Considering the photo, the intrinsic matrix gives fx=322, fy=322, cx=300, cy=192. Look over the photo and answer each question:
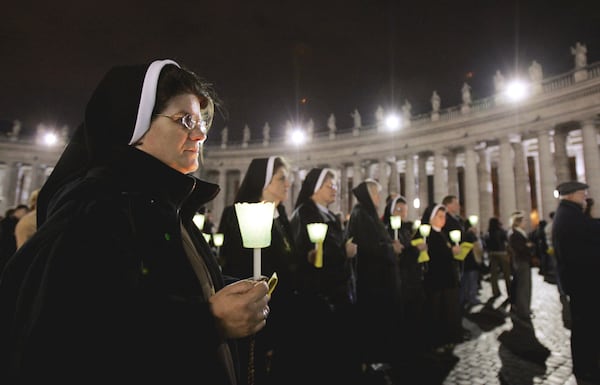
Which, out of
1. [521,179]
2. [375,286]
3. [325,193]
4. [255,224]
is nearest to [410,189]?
[521,179]

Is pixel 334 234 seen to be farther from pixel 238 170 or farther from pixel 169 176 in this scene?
pixel 238 170

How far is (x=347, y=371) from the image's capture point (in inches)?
218

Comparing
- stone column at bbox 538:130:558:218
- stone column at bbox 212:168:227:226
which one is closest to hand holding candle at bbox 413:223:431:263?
stone column at bbox 538:130:558:218

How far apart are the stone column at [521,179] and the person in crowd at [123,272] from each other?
34.5 meters

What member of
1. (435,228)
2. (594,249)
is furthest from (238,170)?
(594,249)

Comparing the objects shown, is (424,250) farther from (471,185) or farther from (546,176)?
(471,185)

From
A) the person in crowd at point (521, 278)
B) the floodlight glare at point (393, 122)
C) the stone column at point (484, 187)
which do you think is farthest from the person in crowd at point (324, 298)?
the floodlight glare at point (393, 122)

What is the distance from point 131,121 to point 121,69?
1.20 ft

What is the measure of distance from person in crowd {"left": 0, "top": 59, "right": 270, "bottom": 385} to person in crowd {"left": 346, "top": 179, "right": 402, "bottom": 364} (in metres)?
5.63

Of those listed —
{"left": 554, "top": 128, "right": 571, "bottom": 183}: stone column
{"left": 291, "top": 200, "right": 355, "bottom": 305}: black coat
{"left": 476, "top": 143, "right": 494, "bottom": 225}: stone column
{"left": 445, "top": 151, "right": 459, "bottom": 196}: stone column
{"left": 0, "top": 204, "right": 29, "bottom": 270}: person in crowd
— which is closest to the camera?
{"left": 291, "top": 200, "right": 355, "bottom": 305}: black coat

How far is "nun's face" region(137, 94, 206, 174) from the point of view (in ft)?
6.24

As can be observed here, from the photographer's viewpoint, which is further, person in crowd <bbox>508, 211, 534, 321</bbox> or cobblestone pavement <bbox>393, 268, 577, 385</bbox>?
person in crowd <bbox>508, 211, 534, 321</bbox>

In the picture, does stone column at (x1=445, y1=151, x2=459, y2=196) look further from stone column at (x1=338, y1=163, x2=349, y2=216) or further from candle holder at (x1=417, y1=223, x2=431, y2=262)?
candle holder at (x1=417, y1=223, x2=431, y2=262)

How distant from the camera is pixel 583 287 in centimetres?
573
